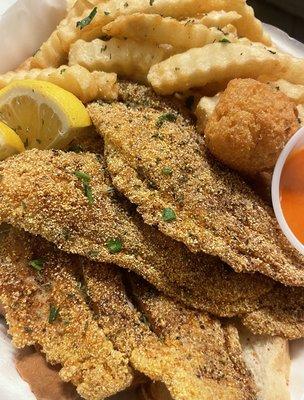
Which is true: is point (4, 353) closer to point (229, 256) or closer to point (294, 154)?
point (229, 256)

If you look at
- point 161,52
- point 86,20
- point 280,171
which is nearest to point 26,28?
point 86,20

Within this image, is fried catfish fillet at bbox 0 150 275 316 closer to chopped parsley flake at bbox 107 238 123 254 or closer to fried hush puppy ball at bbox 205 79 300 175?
chopped parsley flake at bbox 107 238 123 254

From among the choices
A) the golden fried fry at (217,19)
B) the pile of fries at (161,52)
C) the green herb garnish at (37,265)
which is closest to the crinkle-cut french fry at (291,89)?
the pile of fries at (161,52)

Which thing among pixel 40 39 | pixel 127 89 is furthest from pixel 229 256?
pixel 40 39

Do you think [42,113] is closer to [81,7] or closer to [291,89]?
[81,7]

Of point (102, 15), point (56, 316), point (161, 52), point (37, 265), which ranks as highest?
point (102, 15)

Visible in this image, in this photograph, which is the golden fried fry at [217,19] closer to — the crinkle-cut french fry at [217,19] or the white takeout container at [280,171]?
the crinkle-cut french fry at [217,19]
